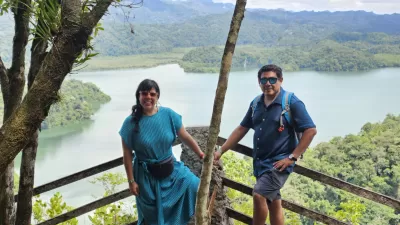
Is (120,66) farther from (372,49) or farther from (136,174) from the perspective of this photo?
(136,174)

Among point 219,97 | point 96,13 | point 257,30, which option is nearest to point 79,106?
point 257,30

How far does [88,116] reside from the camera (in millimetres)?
45156

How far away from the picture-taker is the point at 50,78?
1.79m

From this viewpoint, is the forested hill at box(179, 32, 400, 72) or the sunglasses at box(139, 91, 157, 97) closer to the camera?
the sunglasses at box(139, 91, 157, 97)

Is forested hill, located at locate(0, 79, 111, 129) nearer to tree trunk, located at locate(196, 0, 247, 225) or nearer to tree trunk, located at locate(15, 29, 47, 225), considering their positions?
tree trunk, located at locate(15, 29, 47, 225)

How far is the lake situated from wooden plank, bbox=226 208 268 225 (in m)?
20.5

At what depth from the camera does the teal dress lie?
232 cm

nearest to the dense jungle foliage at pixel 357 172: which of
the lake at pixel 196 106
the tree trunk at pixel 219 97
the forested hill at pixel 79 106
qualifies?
the lake at pixel 196 106

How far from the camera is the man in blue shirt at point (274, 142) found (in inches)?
93.3

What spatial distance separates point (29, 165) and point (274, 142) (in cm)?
148

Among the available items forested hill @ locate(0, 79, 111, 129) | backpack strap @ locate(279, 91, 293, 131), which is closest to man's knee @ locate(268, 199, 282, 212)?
backpack strap @ locate(279, 91, 293, 131)

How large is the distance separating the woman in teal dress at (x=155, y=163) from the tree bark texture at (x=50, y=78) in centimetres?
53

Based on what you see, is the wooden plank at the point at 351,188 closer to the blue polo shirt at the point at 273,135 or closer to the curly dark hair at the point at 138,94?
the blue polo shirt at the point at 273,135

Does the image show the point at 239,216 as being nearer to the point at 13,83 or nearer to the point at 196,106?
the point at 13,83
